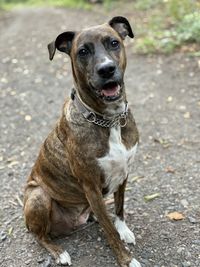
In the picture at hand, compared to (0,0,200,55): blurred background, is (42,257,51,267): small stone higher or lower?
higher

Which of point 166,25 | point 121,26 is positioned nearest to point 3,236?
point 121,26

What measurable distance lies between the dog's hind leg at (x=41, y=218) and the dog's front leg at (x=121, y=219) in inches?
20.0

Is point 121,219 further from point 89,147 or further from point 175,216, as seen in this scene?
point 89,147

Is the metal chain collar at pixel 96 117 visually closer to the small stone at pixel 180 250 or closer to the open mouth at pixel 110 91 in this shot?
the open mouth at pixel 110 91

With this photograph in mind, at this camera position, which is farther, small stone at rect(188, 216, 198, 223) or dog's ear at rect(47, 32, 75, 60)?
small stone at rect(188, 216, 198, 223)

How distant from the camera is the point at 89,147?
3.28 meters

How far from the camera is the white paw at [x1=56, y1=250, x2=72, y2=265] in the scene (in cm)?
362

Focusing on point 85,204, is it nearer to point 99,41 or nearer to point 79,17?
point 99,41

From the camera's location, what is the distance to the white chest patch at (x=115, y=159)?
329 cm

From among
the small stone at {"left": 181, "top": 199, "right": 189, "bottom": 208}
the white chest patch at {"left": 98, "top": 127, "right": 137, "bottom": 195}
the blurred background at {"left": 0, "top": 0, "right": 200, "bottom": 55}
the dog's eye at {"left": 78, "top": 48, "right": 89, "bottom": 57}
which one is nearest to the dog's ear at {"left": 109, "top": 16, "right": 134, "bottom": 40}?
the dog's eye at {"left": 78, "top": 48, "right": 89, "bottom": 57}

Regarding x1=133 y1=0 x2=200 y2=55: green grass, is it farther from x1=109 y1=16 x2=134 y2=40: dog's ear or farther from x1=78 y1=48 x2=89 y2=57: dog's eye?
x1=78 y1=48 x2=89 y2=57: dog's eye

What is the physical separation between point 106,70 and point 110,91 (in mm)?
177

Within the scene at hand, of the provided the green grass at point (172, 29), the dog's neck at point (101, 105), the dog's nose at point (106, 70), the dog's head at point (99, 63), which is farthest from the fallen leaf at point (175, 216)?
the green grass at point (172, 29)

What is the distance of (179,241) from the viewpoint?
374 centimetres
